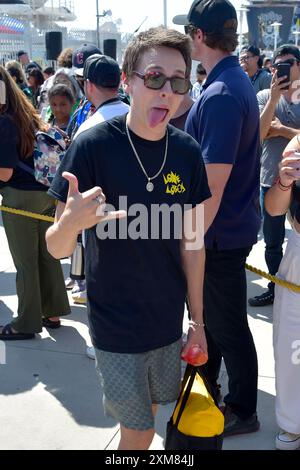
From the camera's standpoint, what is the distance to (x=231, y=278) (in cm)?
296

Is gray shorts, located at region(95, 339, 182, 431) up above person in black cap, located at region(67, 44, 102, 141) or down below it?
below

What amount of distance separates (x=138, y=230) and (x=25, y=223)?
218 cm

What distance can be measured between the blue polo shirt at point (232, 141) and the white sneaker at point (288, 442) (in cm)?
100

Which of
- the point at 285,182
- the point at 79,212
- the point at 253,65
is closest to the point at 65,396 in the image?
the point at 285,182

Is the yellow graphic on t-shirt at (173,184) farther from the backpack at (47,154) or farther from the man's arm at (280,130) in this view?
the man's arm at (280,130)

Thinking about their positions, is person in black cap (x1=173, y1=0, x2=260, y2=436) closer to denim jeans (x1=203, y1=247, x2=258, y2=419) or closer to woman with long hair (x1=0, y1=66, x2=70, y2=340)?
denim jeans (x1=203, y1=247, x2=258, y2=419)

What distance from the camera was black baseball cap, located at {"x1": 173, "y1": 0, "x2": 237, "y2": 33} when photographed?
2820 millimetres

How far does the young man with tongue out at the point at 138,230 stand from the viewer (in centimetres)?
204

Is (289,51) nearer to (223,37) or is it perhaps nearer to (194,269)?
(223,37)

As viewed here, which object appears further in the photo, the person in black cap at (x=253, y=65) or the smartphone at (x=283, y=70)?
the person in black cap at (x=253, y=65)

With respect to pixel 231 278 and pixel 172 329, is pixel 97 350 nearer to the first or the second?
pixel 172 329

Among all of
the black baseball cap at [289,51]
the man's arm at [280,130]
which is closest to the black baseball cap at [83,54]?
the black baseball cap at [289,51]

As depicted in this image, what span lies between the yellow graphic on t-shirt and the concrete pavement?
4.82 feet

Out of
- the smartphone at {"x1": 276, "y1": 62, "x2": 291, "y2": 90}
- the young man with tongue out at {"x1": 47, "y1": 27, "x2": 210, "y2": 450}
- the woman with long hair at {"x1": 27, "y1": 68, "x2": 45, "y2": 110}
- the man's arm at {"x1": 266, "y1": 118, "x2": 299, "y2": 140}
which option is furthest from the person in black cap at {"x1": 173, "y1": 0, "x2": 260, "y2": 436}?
the woman with long hair at {"x1": 27, "y1": 68, "x2": 45, "y2": 110}
